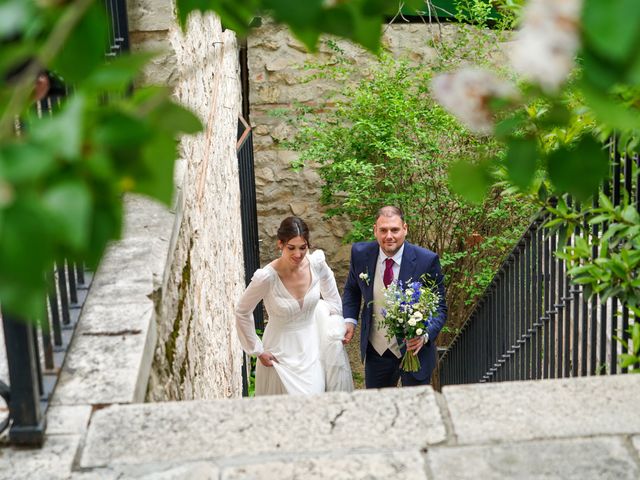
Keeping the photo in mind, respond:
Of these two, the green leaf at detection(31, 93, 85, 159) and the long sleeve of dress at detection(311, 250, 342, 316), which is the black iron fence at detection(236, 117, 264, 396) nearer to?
the long sleeve of dress at detection(311, 250, 342, 316)

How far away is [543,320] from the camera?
15.8 feet

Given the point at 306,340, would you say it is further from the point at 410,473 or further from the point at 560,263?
the point at 410,473

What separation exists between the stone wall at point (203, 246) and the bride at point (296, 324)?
248 millimetres

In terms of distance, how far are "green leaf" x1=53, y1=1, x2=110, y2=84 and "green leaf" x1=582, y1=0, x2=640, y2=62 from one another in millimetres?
486

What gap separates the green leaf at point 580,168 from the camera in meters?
1.05

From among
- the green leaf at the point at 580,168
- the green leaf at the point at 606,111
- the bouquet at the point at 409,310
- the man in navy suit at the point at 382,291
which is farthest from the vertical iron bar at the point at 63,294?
the man in navy suit at the point at 382,291

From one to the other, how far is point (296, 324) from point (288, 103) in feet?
13.6

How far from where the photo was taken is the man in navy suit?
222 inches

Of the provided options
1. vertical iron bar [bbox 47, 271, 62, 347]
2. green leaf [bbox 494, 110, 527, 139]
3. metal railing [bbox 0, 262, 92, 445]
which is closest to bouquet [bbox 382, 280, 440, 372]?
vertical iron bar [bbox 47, 271, 62, 347]

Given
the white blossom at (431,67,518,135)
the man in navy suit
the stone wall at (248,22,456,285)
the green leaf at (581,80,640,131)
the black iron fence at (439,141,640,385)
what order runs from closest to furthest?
the green leaf at (581,80,640,131)
the white blossom at (431,67,518,135)
the black iron fence at (439,141,640,385)
the man in navy suit
the stone wall at (248,22,456,285)

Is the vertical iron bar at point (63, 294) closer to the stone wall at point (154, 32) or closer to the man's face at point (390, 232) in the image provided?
the stone wall at point (154, 32)

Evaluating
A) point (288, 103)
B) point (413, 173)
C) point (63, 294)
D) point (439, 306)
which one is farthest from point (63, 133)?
point (288, 103)

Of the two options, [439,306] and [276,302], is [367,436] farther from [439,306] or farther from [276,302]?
[439,306]

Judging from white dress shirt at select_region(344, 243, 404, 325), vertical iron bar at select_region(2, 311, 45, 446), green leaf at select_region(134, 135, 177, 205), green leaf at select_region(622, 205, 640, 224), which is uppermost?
green leaf at select_region(134, 135, 177, 205)
